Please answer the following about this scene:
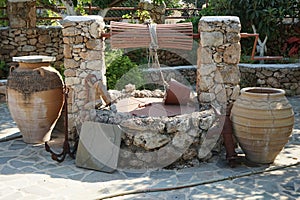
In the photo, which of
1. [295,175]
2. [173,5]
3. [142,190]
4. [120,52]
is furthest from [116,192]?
[173,5]

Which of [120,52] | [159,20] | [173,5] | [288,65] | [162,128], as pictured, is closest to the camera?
[162,128]

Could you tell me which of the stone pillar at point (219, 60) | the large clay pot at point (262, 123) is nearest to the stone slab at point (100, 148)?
the stone pillar at point (219, 60)

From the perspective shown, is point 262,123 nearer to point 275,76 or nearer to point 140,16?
point 275,76

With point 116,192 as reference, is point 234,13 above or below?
above

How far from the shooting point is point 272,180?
433 cm

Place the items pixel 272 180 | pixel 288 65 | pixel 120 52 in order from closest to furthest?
pixel 272 180
pixel 120 52
pixel 288 65

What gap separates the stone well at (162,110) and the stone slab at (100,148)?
10 cm

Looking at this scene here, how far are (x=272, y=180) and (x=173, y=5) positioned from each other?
1193 cm

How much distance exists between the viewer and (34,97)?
5340 mm

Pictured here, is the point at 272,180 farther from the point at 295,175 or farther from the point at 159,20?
the point at 159,20

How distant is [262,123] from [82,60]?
2.40 metres

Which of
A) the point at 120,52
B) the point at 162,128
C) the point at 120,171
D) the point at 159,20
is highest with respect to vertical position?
the point at 159,20

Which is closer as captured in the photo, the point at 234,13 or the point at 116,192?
the point at 116,192

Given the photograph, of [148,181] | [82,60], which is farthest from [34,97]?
[148,181]
